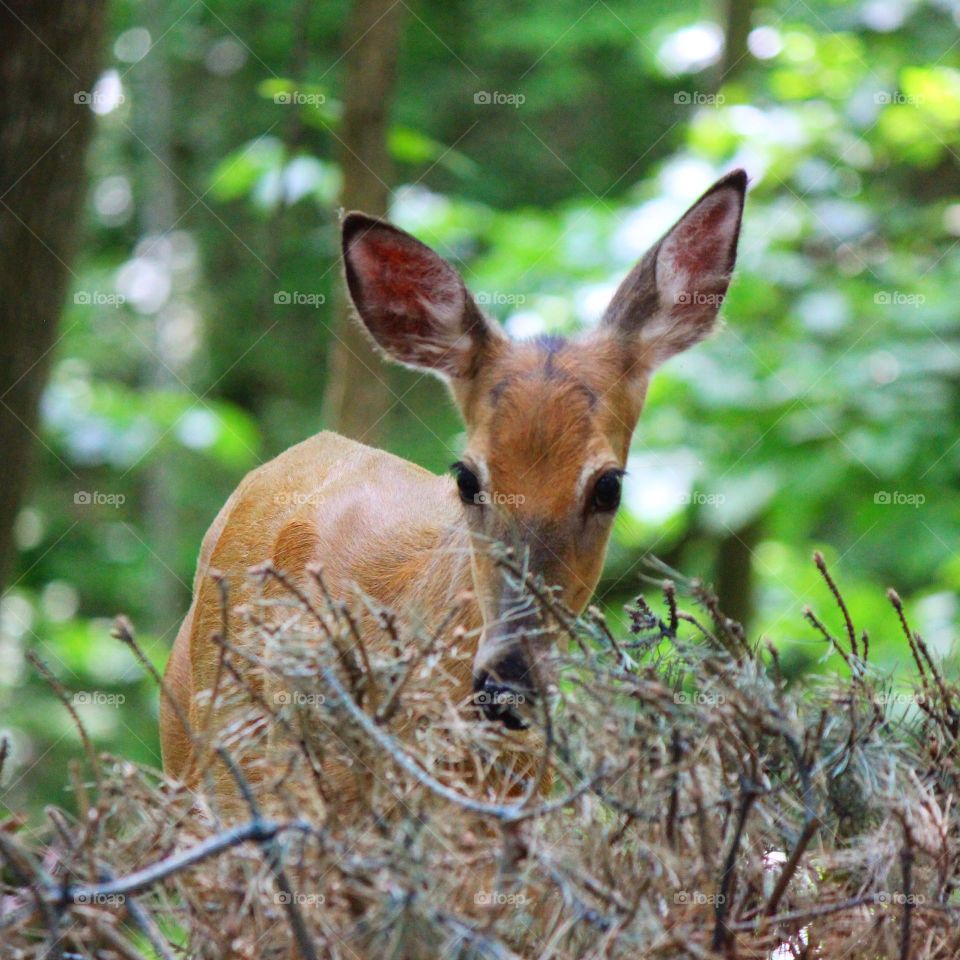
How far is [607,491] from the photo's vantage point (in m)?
4.72

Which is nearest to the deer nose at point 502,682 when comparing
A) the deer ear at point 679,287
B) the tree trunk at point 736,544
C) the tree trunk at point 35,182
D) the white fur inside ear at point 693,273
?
the deer ear at point 679,287

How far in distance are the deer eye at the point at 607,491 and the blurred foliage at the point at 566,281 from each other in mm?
1535

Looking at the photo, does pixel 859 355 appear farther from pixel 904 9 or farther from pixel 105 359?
pixel 105 359

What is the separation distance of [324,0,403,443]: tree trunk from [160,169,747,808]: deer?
3.80 ft

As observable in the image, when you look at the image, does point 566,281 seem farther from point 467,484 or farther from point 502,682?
point 502,682

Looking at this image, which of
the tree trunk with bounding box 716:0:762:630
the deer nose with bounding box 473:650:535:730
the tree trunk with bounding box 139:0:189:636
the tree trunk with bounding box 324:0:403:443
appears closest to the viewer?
the deer nose with bounding box 473:650:535:730

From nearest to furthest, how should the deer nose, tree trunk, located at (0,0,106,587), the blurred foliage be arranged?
the deer nose
tree trunk, located at (0,0,106,587)
the blurred foliage

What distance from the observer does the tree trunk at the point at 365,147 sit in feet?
24.1

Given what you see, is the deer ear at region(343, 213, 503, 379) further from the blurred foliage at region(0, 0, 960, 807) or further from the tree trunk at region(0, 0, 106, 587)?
the tree trunk at region(0, 0, 106, 587)

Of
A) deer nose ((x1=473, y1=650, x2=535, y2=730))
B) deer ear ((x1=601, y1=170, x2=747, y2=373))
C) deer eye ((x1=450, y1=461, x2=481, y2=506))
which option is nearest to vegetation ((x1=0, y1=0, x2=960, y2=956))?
deer nose ((x1=473, y1=650, x2=535, y2=730))

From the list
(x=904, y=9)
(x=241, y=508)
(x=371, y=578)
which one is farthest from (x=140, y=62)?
(x=371, y=578)

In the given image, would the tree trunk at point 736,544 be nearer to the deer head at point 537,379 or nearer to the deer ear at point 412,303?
the deer head at point 537,379

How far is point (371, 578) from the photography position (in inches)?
206

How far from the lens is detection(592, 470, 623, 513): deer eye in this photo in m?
4.68
